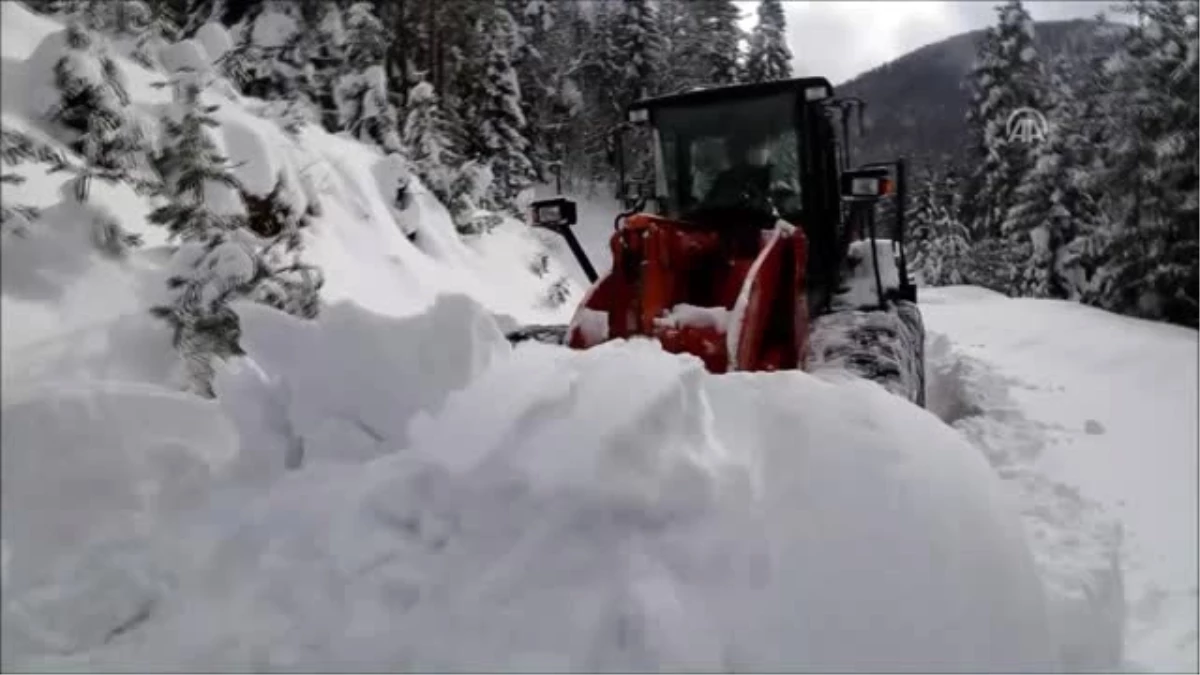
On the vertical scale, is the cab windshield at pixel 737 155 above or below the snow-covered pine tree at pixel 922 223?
above

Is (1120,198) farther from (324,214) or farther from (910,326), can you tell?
(324,214)

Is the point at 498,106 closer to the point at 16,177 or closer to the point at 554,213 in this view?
the point at 554,213

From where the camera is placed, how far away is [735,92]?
19.4 ft

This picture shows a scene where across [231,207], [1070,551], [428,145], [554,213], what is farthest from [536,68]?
[1070,551]

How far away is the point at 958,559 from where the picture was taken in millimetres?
2424

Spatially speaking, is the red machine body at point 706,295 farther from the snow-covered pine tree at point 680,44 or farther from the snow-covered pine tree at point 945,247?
the snow-covered pine tree at point 945,247

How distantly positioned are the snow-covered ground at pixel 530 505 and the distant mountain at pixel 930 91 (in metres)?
1.73

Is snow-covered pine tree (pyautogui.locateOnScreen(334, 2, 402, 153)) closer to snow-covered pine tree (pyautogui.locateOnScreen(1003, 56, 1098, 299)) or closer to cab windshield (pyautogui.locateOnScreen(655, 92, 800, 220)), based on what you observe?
cab windshield (pyautogui.locateOnScreen(655, 92, 800, 220))

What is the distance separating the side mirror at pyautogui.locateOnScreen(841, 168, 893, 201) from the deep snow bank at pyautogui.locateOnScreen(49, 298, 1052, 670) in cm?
241

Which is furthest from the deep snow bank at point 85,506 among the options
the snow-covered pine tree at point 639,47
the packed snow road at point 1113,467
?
the snow-covered pine tree at point 639,47

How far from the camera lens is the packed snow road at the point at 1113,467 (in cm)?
176

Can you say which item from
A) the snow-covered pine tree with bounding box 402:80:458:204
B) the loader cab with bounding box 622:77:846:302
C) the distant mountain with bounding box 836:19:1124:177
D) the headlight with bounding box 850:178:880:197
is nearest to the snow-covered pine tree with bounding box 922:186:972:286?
Result: the distant mountain with bounding box 836:19:1124:177

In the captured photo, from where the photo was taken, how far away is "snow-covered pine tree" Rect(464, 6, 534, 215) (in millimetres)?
14102

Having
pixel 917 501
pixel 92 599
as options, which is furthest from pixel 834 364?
pixel 92 599
